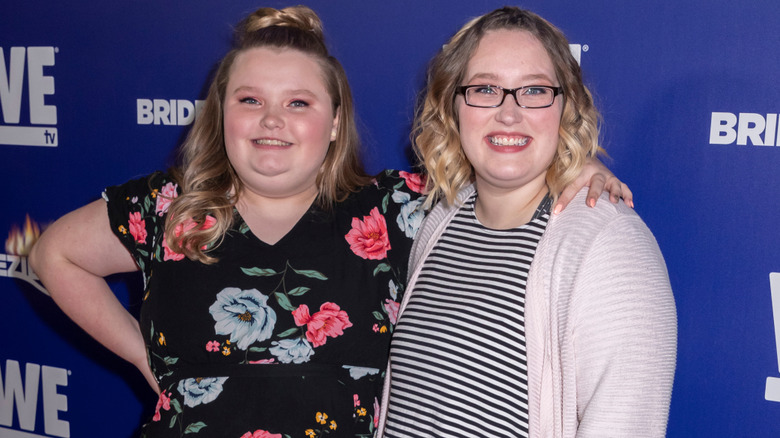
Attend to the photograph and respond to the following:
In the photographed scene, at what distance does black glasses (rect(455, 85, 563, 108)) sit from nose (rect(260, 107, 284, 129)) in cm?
36

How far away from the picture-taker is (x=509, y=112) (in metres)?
1.20

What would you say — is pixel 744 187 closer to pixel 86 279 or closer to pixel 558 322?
pixel 558 322

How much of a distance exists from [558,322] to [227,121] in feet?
2.37

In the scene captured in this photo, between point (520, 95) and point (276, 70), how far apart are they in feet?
1.56

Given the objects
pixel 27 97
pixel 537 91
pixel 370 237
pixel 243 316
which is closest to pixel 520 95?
pixel 537 91

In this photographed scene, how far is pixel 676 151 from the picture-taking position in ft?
4.80

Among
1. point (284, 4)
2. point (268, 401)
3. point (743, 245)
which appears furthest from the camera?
point (284, 4)

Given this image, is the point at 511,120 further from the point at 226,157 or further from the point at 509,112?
the point at 226,157

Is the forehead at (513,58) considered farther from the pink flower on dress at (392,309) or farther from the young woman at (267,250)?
the pink flower on dress at (392,309)

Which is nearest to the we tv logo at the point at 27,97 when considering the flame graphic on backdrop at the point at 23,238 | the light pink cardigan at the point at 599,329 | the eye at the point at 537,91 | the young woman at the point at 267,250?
the flame graphic on backdrop at the point at 23,238

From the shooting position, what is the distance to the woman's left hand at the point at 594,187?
118cm

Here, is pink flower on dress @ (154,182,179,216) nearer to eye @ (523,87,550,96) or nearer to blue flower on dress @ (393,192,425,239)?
blue flower on dress @ (393,192,425,239)

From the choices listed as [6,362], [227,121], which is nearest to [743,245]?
[227,121]

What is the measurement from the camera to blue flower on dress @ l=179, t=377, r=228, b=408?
135cm
